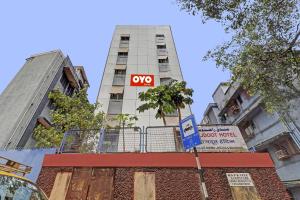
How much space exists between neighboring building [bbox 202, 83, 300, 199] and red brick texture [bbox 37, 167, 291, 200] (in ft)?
21.8

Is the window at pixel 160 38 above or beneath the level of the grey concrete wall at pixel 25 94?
above

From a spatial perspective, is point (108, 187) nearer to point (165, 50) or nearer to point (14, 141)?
point (14, 141)

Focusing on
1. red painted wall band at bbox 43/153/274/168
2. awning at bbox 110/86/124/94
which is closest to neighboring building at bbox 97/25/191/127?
awning at bbox 110/86/124/94

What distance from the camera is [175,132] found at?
10133mm

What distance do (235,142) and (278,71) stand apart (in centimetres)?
658

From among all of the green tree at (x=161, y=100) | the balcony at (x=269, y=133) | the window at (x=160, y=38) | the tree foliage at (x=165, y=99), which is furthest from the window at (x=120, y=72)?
the balcony at (x=269, y=133)

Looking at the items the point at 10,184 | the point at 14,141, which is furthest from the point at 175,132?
the point at 14,141

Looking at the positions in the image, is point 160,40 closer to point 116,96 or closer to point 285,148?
point 116,96

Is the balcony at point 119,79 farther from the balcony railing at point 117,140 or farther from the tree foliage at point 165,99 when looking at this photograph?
the balcony railing at point 117,140

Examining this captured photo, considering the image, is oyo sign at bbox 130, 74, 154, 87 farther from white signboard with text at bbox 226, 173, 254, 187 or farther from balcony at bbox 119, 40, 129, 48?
white signboard with text at bbox 226, 173, 254, 187

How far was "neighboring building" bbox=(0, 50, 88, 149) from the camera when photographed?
51.2ft

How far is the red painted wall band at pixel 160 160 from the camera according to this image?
793 centimetres

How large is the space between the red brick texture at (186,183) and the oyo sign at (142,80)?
1530 cm

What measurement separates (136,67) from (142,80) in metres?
2.35
